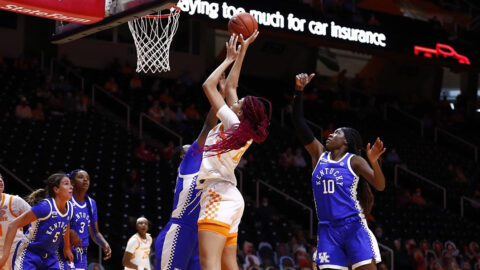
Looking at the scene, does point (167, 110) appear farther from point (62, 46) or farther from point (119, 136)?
point (62, 46)

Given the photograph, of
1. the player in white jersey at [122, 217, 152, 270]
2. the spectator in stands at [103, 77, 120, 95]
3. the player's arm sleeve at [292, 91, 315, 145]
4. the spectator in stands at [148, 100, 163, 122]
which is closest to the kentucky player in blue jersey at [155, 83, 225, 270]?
the player's arm sleeve at [292, 91, 315, 145]

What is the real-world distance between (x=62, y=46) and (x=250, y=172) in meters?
6.48

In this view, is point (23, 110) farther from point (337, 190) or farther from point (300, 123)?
point (337, 190)

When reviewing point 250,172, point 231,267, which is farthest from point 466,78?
point 231,267

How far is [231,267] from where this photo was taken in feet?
16.5

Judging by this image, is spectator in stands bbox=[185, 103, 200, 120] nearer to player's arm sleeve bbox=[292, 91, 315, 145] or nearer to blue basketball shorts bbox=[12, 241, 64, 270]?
blue basketball shorts bbox=[12, 241, 64, 270]

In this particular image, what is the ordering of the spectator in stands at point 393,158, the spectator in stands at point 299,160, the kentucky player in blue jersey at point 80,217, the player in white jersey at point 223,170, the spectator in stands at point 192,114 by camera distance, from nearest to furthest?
the player in white jersey at point 223,170
the kentucky player in blue jersey at point 80,217
the spectator in stands at point 299,160
the spectator in stands at point 192,114
the spectator in stands at point 393,158

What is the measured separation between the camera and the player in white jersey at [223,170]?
4801 mm

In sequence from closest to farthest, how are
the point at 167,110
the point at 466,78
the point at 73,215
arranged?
the point at 73,215, the point at 167,110, the point at 466,78

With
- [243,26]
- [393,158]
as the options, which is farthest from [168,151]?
[243,26]

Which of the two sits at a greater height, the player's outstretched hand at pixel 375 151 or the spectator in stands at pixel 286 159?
the player's outstretched hand at pixel 375 151

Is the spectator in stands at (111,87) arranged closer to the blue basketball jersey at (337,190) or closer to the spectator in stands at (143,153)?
the spectator in stands at (143,153)

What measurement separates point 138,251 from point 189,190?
16.6ft

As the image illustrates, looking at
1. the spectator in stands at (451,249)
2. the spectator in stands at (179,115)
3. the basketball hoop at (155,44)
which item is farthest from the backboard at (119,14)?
the spectator in stands at (451,249)
